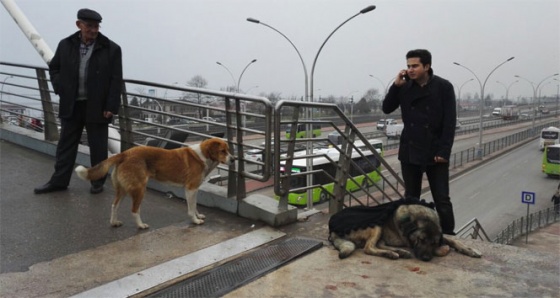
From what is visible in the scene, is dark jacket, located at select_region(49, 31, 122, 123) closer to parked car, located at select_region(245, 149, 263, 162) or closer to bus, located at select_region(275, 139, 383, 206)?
parked car, located at select_region(245, 149, 263, 162)

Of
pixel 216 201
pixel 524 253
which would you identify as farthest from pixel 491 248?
pixel 216 201

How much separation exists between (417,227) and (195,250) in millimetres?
1836

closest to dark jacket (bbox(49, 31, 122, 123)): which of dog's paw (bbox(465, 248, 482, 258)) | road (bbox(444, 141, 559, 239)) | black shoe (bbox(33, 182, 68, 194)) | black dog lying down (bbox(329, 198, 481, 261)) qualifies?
black shoe (bbox(33, 182, 68, 194))

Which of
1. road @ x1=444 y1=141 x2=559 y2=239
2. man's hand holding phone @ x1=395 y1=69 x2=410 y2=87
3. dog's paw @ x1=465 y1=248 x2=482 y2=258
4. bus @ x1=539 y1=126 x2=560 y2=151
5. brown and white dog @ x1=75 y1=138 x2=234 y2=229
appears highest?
man's hand holding phone @ x1=395 y1=69 x2=410 y2=87

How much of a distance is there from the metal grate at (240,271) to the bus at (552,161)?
3540 centimetres

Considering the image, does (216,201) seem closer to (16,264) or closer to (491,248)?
(16,264)

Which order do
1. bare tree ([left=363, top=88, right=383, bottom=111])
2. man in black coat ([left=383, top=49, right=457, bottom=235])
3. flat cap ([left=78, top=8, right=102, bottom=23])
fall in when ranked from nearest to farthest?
1. man in black coat ([left=383, top=49, right=457, bottom=235])
2. flat cap ([left=78, top=8, right=102, bottom=23])
3. bare tree ([left=363, top=88, right=383, bottom=111])

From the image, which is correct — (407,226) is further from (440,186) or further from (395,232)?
(440,186)

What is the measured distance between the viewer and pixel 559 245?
18.5 meters

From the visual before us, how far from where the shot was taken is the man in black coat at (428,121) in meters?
3.89

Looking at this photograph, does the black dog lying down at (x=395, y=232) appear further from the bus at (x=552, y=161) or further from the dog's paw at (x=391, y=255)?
the bus at (x=552, y=161)

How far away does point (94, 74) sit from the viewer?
453cm

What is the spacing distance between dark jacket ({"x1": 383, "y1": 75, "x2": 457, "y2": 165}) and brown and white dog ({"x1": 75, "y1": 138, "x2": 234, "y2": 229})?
178 cm

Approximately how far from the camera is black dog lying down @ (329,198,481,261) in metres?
3.35
